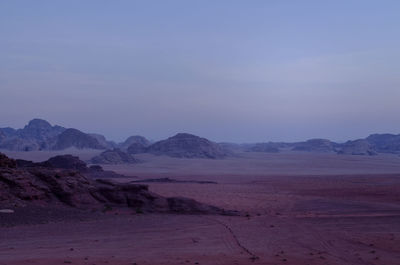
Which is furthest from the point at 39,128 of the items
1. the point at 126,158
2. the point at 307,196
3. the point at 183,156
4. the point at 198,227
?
the point at 198,227

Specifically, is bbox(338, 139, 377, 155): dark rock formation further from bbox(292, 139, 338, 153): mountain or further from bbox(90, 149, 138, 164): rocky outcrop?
bbox(90, 149, 138, 164): rocky outcrop

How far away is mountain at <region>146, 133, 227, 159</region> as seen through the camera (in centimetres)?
9819

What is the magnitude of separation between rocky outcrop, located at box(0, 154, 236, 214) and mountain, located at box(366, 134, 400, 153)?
402 ft

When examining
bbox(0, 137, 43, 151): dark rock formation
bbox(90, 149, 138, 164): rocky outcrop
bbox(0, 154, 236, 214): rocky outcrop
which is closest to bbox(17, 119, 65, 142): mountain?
bbox(0, 137, 43, 151): dark rock formation

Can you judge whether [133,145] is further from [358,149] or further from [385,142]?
[385,142]

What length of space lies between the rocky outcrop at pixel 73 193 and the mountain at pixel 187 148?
70.7 metres

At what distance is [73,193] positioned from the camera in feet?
77.7

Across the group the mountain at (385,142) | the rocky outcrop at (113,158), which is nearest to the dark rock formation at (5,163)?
the rocky outcrop at (113,158)

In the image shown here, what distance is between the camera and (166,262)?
13.2 m

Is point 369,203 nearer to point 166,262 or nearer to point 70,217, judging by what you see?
point 70,217

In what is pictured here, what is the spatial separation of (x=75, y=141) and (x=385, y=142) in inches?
3595

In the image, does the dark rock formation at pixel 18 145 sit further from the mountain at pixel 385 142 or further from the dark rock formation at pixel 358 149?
the mountain at pixel 385 142

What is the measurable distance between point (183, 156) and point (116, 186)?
231ft

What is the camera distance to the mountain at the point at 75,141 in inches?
4542
